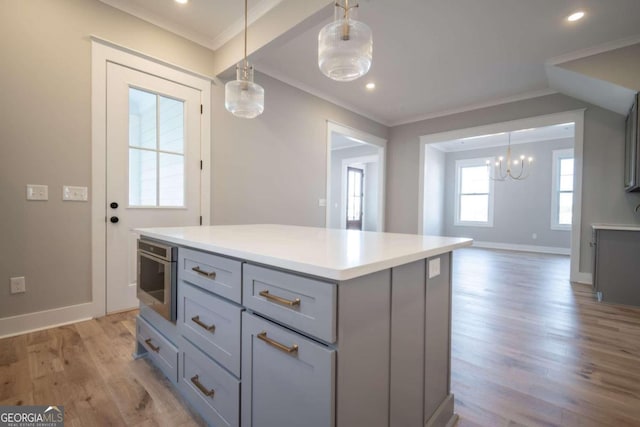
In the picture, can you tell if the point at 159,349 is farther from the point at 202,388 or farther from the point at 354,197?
the point at 354,197

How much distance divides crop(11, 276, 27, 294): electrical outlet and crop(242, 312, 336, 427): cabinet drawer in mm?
2284

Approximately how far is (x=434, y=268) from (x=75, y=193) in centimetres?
282

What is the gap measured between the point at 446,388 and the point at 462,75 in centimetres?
384

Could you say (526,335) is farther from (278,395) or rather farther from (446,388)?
(278,395)

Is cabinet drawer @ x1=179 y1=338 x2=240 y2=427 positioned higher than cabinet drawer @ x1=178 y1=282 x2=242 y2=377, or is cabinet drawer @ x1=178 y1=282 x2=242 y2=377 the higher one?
cabinet drawer @ x1=178 y1=282 x2=242 y2=377

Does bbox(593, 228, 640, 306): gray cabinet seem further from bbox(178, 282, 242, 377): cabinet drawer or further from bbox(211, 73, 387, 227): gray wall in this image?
bbox(178, 282, 242, 377): cabinet drawer

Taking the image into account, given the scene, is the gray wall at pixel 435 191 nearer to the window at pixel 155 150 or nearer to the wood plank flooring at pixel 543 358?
the wood plank flooring at pixel 543 358

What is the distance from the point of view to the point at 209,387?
126 centimetres

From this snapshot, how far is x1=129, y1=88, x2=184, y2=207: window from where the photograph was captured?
2.72 metres

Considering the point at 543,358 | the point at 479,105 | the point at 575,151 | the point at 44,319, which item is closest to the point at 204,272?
the point at 44,319

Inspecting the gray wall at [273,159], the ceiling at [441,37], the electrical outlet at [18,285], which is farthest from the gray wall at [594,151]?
the electrical outlet at [18,285]

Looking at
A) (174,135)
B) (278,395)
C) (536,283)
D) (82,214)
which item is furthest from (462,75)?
(82,214)

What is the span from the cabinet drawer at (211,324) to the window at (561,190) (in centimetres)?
809

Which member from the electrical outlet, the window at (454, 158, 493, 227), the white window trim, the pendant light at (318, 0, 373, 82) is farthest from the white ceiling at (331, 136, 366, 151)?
the electrical outlet
